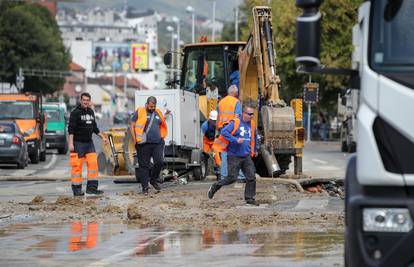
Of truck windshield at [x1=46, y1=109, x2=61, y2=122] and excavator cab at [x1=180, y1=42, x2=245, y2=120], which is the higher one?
excavator cab at [x1=180, y1=42, x2=245, y2=120]

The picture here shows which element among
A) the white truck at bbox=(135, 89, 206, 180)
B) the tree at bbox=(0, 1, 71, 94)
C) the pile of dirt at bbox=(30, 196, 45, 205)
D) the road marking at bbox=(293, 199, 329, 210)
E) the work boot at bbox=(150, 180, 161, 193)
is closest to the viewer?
the road marking at bbox=(293, 199, 329, 210)

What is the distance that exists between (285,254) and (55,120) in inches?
1485

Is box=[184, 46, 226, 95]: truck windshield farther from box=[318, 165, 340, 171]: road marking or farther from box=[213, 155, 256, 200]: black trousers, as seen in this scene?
box=[213, 155, 256, 200]: black trousers

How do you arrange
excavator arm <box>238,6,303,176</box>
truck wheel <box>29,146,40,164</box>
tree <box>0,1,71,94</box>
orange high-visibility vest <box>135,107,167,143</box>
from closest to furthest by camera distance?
orange high-visibility vest <box>135,107,167,143</box> < excavator arm <box>238,6,303,176</box> < truck wheel <box>29,146,40,164</box> < tree <box>0,1,71,94</box>

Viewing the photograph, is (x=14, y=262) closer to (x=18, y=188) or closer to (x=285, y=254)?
(x=285, y=254)

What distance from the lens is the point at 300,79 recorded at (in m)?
66.6

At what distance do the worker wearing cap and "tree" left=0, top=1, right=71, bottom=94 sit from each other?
7569 centimetres

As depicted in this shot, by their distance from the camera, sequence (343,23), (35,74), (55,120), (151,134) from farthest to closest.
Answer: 1. (35,74)
2. (343,23)
3. (55,120)
4. (151,134)

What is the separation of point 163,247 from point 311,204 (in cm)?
589

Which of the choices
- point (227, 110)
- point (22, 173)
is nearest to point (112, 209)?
point (227, 110)

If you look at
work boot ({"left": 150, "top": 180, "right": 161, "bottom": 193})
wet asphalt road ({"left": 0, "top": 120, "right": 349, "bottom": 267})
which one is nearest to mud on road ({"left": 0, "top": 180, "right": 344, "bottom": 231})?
work boot ({"left": 150, "top": 180, "right": 161, "bottom": 193})

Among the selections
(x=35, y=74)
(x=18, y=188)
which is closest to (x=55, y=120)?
(x=18, y=188)

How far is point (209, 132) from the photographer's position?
25.4 m

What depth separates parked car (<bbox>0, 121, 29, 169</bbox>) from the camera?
34844 mm
